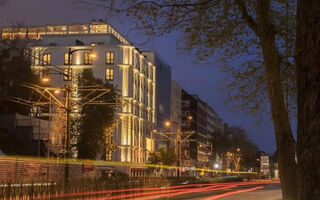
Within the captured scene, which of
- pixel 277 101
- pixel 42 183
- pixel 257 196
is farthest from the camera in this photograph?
pixel 257 196

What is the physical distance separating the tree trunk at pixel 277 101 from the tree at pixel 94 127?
168 ft

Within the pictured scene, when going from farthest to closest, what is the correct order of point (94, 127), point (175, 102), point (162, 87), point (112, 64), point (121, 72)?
1. point (175, 102)
2. point (162, 87)
3. point (112, 64)
4. point (121, 72)
5. point (94, 127)

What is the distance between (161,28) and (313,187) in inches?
233

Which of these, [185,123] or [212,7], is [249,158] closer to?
[185,123]

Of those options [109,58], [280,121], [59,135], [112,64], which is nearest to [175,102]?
[109,58]

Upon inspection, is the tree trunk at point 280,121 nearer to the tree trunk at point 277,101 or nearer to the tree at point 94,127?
the tree trunk at point 277,101

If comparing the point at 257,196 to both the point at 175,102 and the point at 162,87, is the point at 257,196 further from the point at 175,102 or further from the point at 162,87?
the point at 175,102

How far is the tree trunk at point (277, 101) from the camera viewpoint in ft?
34.7

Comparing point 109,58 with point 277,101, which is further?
point 109,58

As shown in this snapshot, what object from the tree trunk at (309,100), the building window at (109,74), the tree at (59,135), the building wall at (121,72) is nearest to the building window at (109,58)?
the building wall at (121,72)

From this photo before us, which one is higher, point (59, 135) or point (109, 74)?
point (109, 74)

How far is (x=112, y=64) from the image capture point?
9106 cm

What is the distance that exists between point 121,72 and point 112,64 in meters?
2.34

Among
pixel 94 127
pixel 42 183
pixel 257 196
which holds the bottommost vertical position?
pixel 257 196
